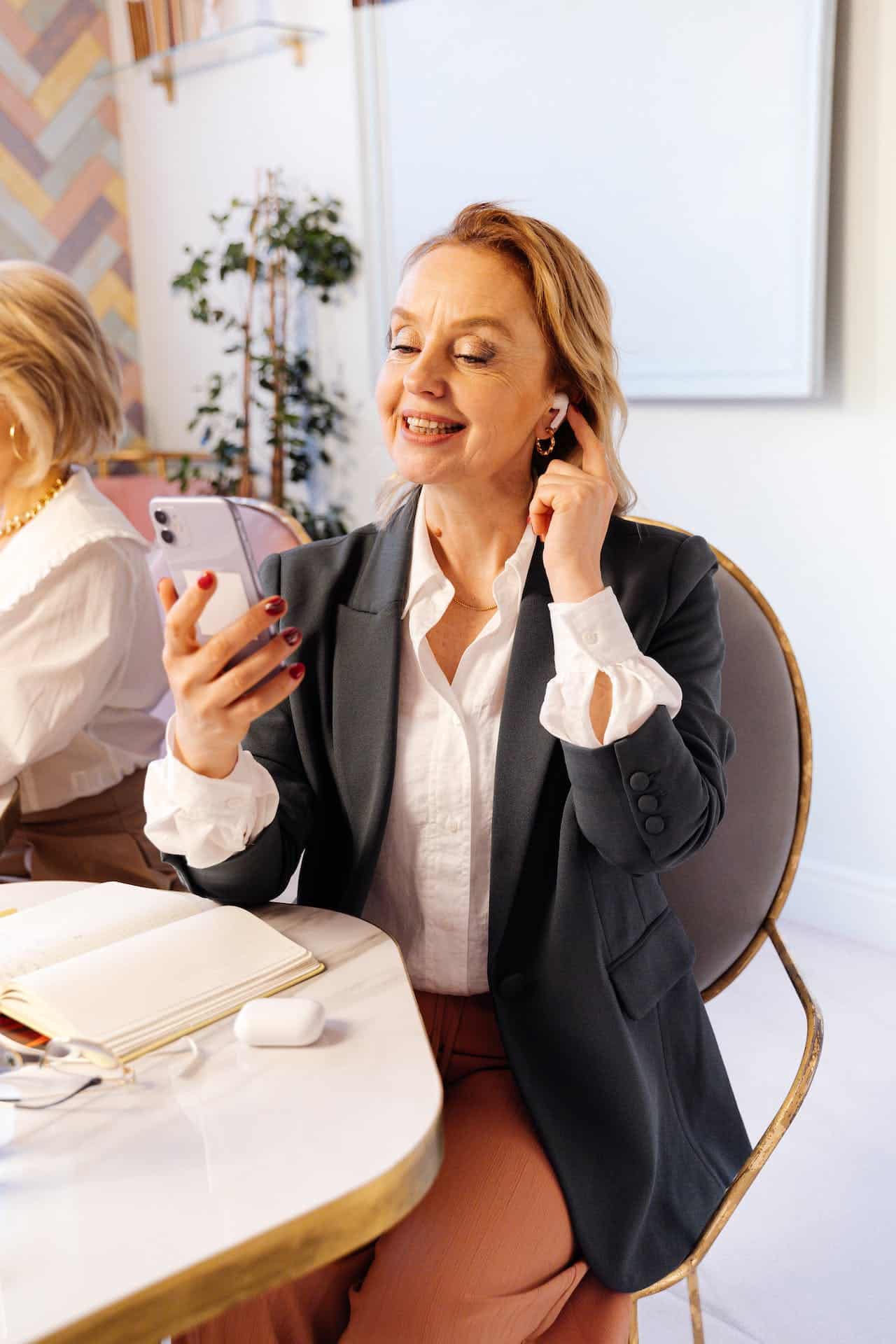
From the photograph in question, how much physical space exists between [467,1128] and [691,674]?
1.58ft

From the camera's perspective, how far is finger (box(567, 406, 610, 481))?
1.33 meters

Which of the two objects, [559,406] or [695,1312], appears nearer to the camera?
[559,406]

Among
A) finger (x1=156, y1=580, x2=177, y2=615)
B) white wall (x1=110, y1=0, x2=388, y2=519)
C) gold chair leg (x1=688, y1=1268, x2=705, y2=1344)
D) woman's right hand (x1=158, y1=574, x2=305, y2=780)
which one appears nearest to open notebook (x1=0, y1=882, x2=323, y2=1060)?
woman's right hand (x1=158, y1=574, x2=305, y2=780)

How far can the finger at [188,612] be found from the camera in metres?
1.02

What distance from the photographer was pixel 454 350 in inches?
51.7

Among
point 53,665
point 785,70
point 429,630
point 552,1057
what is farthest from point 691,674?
point 785,70

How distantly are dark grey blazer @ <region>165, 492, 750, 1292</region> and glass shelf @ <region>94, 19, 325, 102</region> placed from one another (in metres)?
2.90

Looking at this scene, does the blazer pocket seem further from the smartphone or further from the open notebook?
the smartphone

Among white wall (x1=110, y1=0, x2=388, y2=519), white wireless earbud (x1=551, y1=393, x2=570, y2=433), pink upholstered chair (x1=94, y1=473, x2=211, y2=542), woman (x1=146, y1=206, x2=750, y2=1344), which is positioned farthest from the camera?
white wall (x1=110, y1=0, x2=388, y2=519)

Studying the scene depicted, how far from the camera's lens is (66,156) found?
439 cm

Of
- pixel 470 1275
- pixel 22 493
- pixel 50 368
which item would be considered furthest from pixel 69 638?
pixel 470 1275

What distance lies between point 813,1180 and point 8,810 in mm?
1371

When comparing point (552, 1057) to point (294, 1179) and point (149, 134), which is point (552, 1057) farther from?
point (149, 134)

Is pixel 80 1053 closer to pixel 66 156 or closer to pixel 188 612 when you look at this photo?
pixel 188 612
